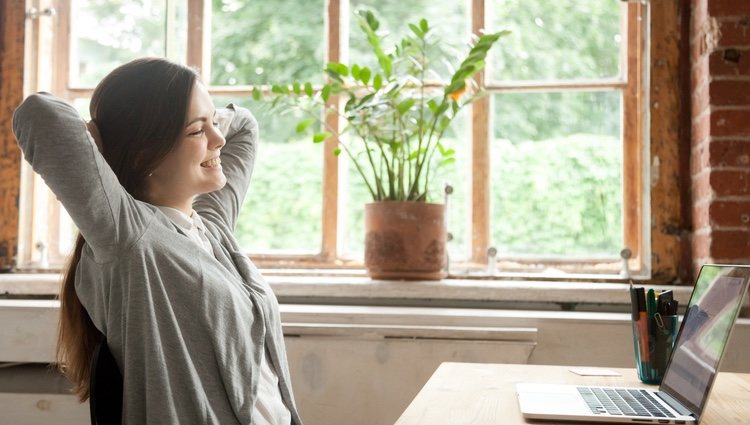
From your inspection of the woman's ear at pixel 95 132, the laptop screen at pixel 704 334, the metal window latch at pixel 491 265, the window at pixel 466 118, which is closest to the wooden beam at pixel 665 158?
the window at pixel 466 118

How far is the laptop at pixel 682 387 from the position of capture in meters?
1.24

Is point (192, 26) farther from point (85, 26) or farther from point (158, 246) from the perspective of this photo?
point (158, 246)

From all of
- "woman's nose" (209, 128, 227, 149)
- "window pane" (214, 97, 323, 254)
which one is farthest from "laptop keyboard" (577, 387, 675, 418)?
"window pane" (214, 97, 323, 254)

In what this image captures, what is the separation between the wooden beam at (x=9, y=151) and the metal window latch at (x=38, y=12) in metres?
0.06

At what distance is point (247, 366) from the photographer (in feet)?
4.76

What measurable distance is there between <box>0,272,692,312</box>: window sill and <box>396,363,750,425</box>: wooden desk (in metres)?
0.58

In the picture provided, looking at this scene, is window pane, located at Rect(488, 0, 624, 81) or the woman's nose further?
window pane, located at Rect(488, 0, 624, 81)

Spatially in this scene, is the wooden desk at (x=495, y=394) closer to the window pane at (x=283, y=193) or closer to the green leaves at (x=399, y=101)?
the green leaves at (x=399, y=101)

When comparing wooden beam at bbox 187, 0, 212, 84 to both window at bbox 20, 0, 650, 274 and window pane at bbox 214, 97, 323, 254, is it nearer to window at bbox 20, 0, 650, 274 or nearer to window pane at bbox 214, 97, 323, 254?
window at bbox 20, 0, 650, 274

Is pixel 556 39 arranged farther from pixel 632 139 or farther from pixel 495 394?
pixel 495 394

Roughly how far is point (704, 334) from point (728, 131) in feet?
3.67

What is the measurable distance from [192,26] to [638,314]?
6.38ft

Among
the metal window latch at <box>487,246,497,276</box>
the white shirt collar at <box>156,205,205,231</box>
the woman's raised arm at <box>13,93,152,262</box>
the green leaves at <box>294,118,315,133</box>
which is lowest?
the metal window latch at <box>487,246,497,276</box>

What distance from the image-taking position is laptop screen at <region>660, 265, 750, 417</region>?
1.25 meters
